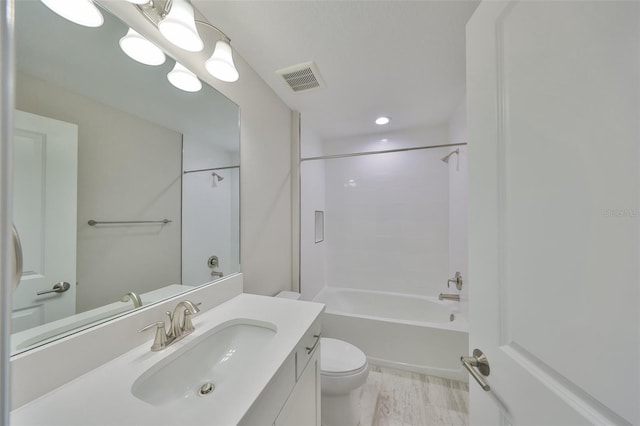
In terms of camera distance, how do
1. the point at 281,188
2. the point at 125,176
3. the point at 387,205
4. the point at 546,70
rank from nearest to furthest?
the point at 546,70 → the point at 125,176 → the point at 281,188 → the point at 387,205

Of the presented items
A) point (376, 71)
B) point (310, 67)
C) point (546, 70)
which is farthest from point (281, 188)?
point (546, 70)

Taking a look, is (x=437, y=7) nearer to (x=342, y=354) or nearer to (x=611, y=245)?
(x=611, y=245)

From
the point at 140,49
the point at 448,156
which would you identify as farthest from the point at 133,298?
the point at 448,156

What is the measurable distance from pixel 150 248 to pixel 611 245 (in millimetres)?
1304

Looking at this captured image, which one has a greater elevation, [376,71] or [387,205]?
[376,71]

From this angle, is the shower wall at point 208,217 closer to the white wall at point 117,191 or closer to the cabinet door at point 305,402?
the white wall at point 117,191

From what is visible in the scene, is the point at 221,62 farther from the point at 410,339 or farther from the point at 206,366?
the point at 410,339

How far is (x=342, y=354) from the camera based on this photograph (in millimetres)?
1467

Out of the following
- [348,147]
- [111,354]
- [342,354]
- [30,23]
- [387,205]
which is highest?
[348,147]

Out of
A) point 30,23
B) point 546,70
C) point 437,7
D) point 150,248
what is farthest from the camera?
point 437,7

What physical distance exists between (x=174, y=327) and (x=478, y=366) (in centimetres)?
101

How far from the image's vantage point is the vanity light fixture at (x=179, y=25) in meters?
0.85

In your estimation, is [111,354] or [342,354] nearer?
[111,354]

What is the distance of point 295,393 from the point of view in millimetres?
832
